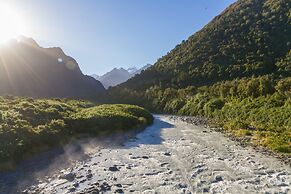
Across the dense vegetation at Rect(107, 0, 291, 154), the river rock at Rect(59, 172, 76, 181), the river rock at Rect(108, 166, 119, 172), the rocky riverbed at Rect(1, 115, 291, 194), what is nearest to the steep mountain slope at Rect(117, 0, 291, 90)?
the dense vegetation at Rect(107, 0, 291, 154)

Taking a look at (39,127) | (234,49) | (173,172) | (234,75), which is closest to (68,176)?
(173,172)

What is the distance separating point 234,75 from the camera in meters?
91.3

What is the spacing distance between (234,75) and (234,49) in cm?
1488

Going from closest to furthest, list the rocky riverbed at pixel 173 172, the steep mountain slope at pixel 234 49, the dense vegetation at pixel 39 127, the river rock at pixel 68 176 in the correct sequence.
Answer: the rocky riverbed at pixel 173 172, the river rock at pixel 68 176, the dense vegetation at pixel 39 127, the steep mountain slope at pixel 234 49

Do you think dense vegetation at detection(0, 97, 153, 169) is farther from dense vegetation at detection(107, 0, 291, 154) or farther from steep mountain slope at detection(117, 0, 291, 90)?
steep mountain slope at detection(117, 0, 291, 90)

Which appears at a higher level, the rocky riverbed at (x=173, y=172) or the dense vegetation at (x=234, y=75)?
the dense vegetation at (x=234, y=75)

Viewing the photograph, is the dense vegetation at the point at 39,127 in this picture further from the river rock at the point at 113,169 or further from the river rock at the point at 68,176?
the river rock at the point at 113,169

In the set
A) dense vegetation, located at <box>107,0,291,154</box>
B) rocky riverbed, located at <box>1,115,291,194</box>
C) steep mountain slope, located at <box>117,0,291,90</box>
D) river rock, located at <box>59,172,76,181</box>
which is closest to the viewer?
rocky riverbed, located at <box>1,115,291,194</box>

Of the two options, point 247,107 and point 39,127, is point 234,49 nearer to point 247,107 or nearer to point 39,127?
point 247,107

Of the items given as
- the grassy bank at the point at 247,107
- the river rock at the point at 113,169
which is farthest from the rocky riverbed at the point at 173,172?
the grassy bank at the point at 247,107

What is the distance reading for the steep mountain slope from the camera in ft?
303

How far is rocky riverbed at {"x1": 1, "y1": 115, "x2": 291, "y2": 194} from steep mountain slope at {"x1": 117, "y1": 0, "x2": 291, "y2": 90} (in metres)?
56.1

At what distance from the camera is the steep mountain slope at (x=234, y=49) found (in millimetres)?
92250

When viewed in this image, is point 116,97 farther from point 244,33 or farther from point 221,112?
point 221,112
